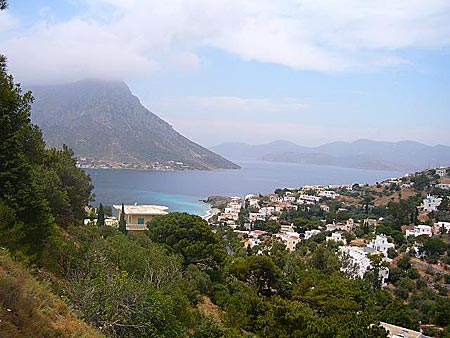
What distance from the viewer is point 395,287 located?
2391cm

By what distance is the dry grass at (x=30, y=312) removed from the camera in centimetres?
388

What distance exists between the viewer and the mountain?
115 meters

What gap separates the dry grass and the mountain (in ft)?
344

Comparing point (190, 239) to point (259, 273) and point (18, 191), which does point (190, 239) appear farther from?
point (18, 191)

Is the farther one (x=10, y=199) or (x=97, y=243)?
(x=97, y=243)

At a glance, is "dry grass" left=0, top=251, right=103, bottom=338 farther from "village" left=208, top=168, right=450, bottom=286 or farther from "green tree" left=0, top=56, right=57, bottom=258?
"village" left=208, top=168, right=450, bottom=286

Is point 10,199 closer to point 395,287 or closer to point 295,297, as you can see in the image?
point 295,297

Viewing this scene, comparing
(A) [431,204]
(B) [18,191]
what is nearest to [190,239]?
(B) [18,191]

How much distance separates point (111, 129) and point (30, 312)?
12976 centimetres

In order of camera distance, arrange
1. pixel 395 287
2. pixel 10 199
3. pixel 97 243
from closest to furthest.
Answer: pixel 10 199, pixel 97 243, pixel 395 287

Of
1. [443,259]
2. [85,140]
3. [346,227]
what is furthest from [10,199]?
[85,140]

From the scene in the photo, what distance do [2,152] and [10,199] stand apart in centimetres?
94

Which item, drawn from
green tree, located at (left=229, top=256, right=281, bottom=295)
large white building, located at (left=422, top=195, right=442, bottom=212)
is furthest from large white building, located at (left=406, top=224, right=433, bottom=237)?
green tree, located at (left=229, top=256, right=281, bottom=295)

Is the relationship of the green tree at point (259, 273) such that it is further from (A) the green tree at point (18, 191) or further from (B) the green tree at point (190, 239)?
(A) the green tree at point (18, 191)
